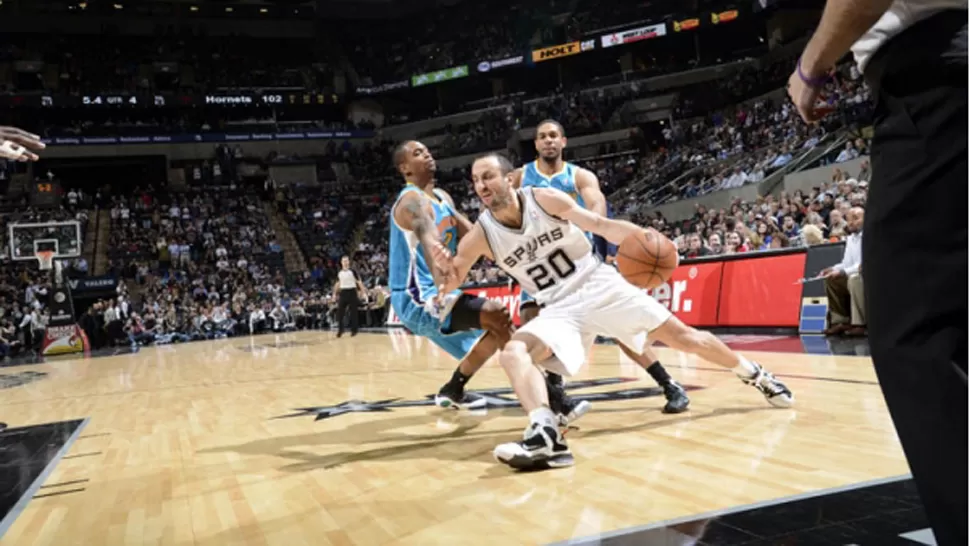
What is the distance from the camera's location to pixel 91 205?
97.4 feet

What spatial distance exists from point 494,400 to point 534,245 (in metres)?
2.01

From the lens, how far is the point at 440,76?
34.2m

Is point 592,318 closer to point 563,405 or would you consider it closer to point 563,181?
point 563,405

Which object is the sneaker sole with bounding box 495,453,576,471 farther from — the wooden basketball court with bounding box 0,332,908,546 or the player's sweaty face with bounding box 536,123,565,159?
the player's sweaty face with bounding box 536,123,565,159

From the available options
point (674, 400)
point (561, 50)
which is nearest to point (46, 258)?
point (674, 400)

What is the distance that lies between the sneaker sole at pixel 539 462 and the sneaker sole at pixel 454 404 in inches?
71.5

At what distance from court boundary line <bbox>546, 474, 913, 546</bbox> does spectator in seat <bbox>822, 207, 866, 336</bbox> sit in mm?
5539

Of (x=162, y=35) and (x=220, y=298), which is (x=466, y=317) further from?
(x=162, y=35)

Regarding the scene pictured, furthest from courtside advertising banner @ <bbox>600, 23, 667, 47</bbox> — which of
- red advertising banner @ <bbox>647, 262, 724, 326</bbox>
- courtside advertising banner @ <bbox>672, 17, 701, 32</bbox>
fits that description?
red advertising banner @ <bbox>647, 262, 724, 326</bbox>

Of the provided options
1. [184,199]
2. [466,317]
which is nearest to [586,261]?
[466,317]

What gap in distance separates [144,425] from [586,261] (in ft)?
11.7

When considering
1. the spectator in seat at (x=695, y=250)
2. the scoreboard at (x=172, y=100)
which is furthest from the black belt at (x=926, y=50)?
the scoreboard at (x=172, y=100)

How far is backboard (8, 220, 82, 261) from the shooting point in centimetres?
1897

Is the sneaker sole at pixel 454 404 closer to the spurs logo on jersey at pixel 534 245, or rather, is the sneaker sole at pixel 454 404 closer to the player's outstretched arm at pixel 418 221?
the player's outstretched arm at pixel 418 221
